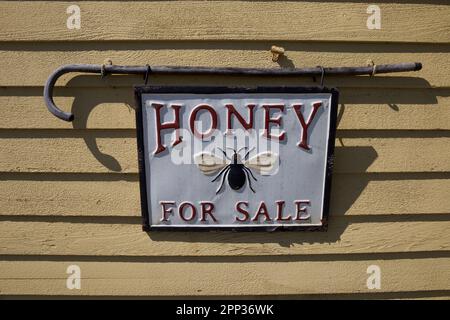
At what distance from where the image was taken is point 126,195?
5.20 ft

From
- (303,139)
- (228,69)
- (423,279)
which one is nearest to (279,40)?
(228,69)

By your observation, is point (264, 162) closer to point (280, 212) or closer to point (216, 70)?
point (280, 212)

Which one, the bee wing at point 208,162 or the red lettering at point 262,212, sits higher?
the bee wing at point 208,162

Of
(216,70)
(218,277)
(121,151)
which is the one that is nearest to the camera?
(216,70)

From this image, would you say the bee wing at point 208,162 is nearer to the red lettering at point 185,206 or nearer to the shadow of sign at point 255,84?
the red lettering at point 185,206

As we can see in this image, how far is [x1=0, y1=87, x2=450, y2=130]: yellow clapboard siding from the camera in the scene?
1493mm

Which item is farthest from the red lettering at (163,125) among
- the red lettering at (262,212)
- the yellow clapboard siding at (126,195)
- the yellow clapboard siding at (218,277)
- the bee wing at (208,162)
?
the yellow clapboard siding at (218,277)

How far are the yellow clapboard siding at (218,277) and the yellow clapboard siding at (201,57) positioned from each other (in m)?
0.87

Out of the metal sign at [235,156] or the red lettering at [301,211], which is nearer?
the metal sign at [235,156]

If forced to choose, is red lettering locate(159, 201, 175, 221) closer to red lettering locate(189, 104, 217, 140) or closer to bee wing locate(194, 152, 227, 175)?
bee wing locate(194, 152, 227, 175)

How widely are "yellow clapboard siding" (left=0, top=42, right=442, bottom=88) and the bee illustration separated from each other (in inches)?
12.7

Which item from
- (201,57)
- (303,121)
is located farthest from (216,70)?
(303,121)

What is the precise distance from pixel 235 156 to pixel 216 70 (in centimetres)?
38

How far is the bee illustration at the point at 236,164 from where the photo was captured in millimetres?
1504
